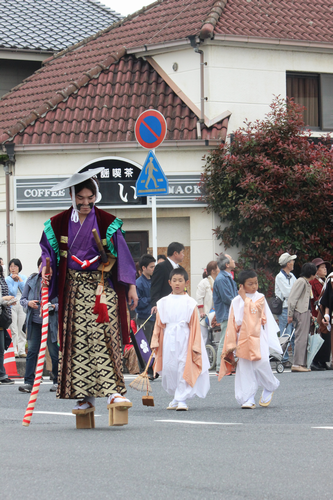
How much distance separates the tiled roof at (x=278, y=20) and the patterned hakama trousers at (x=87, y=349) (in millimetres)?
12270

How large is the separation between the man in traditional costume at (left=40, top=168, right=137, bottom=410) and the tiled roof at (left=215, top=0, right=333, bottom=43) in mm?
11921

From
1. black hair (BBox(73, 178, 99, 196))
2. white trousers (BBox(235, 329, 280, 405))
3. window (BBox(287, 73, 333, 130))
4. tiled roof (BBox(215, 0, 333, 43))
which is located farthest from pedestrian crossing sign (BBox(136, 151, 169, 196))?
window (BBox(287, 73, 333, 130))

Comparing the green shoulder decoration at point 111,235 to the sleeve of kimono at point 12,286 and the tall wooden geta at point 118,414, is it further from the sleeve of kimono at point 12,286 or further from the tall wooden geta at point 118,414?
the sleeve of kimono at point 12,286

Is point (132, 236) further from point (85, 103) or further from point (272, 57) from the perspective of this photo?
point (272, 57)

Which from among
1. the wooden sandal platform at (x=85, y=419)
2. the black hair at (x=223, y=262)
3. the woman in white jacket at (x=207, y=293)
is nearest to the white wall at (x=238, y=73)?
the woman in white jacket at (x=207, y=293)

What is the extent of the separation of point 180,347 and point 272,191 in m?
→ 8.50

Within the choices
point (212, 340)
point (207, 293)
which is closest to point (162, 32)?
point (207, 293)

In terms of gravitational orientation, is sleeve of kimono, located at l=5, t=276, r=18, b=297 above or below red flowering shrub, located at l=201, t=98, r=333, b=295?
below

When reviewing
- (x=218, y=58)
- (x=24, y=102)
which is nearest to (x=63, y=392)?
(x=218, y=58)

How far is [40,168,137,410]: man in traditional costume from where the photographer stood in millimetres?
6785

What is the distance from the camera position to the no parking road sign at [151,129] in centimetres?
1277

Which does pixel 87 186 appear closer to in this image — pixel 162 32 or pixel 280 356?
pixel 280 356

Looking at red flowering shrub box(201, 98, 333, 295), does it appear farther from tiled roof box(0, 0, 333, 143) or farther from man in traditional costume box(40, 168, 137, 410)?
man in traditional costume box(40, 168, 137, 410)

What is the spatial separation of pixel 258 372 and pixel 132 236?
9.38m
